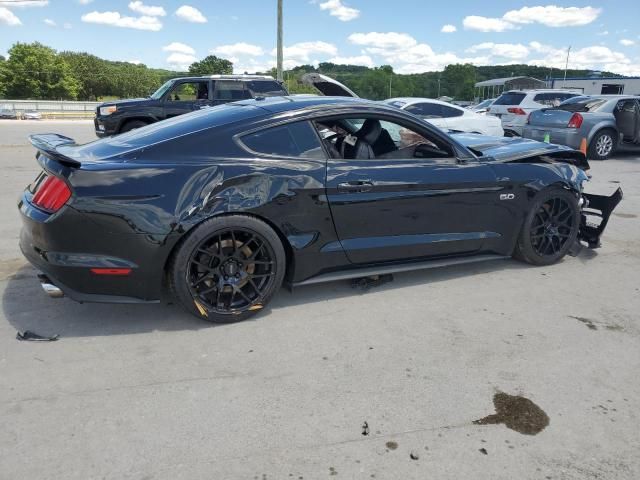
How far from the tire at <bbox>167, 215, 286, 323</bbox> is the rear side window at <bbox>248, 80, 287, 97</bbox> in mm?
10158

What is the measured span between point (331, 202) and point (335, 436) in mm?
1694

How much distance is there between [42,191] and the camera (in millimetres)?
3305

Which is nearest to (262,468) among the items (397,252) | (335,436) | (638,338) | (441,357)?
(335,436)

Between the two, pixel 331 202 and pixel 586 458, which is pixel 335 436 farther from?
pixel 331 202

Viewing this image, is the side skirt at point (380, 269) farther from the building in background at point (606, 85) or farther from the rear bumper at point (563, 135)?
the building in background at point (606, 85)

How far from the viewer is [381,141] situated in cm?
425

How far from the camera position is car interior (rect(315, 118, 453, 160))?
4129 mm

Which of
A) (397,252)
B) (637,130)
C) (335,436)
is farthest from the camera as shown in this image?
(637,130)

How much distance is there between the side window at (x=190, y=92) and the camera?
1260 cm

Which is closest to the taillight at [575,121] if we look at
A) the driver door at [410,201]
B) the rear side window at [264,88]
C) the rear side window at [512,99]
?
the rear side window at [512,99]

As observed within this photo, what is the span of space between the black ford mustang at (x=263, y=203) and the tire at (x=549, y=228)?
4cm

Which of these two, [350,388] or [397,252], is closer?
[350,388]

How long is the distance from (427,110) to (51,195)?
944 centimetres

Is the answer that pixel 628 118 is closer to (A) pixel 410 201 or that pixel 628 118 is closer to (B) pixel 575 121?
(B) pixel 575 121
